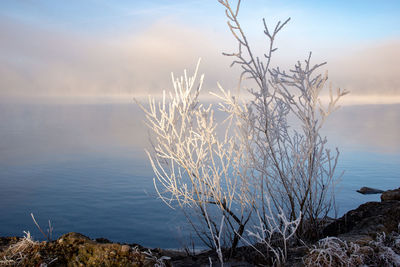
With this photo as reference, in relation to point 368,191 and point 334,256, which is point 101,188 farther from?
point 334,256

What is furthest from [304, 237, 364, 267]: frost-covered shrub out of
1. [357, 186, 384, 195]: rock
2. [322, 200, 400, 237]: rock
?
[357, 186, 384, 195]: rock

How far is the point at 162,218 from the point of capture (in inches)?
357

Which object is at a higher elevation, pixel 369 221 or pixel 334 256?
pixel 369 221

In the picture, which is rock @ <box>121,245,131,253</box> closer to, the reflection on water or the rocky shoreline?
the rocky shoreline

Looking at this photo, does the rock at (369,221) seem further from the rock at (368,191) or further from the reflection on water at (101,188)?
the rock at (368,191)

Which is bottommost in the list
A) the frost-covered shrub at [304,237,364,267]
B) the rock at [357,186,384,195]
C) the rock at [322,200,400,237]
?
the frost-covered shrub at [304,237,364,267]

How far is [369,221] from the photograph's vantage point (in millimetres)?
3848

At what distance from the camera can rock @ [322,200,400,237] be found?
3559 mm

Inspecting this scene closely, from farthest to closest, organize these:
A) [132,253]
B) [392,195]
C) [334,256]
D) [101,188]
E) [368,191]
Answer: [101,188] → [368,191] → [392,195] → [132,253] → [334,256]

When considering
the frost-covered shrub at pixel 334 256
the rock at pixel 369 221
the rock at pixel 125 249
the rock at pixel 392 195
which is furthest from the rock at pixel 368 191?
the rock at pixel 125 249

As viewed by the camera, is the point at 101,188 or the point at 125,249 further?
the point at 101,188

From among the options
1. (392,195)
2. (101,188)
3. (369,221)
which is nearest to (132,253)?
(369,221)

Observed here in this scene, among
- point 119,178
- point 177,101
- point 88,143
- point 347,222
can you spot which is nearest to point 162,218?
point 119,178

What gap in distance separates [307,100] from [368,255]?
5.49ft
